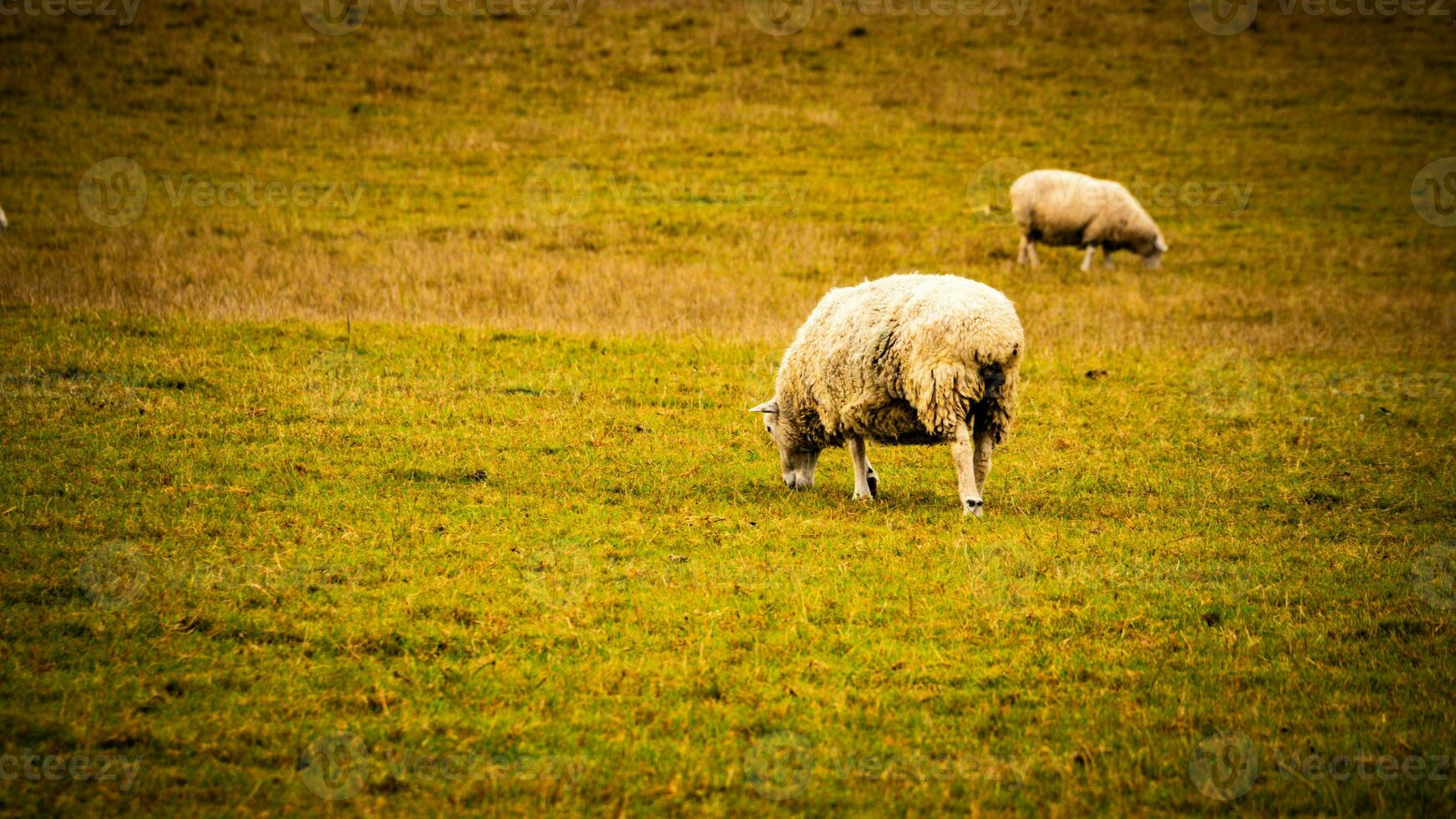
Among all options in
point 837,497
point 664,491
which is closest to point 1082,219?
point 837,497

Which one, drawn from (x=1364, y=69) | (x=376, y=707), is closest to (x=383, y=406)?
(x=376, y=707)

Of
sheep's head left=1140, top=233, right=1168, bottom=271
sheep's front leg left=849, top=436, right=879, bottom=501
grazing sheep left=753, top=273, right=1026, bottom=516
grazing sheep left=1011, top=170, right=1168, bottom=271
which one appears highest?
grazing sheep left=1011, top=170, right=1168, bottom=271

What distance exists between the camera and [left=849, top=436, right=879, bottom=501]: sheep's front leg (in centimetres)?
990

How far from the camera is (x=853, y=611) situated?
6.93m

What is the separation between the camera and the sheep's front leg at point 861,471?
990 centimetres

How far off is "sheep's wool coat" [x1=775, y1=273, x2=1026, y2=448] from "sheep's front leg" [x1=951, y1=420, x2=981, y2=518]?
0.39 feet

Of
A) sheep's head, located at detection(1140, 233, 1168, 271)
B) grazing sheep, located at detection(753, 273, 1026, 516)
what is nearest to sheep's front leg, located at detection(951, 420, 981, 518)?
grazing sheep, located at detection(753, 273, 1026, 516)

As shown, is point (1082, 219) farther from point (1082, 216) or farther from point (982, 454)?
point (982, 454)

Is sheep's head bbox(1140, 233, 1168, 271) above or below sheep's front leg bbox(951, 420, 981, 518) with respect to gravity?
above

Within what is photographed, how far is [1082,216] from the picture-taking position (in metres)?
25.0

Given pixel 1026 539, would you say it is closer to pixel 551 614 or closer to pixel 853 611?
pixel 853 611

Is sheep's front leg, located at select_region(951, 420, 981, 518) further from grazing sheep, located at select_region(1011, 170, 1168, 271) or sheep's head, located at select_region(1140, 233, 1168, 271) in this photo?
sheep's head, located at select_region(1140, 233, 1168, 271)

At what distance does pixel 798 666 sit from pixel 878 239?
20151 millimetres

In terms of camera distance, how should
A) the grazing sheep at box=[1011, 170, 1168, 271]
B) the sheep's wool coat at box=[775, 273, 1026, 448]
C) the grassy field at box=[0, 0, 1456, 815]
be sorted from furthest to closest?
the grazing sheep at box=[1011, 170, 1168, 271] → the sheep's wool coat at box=[775, 273, 1026, 448] → the grassy field at box=[0, 0, 1456, 815]
